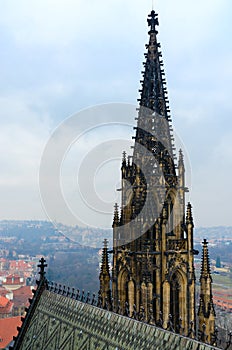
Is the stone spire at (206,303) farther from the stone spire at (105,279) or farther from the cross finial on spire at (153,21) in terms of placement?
the cross finial on spire at (153,21)

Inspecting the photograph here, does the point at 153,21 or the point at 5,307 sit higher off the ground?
the point at 153,21

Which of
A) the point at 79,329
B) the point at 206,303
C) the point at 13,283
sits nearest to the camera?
the point at 79,329

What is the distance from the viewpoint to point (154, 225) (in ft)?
71.1

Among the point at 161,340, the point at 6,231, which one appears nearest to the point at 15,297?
the point at 6,231

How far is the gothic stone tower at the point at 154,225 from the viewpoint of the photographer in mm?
21062

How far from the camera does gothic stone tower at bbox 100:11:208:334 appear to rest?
69.1 feet

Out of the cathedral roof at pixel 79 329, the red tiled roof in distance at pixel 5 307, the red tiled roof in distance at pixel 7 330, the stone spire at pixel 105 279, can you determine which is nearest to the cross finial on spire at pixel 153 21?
the stone spire at pixel 105 279

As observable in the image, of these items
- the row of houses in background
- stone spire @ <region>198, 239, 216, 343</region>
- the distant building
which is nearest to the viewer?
stone spire @ <region>198, 239, 216, 343</region>

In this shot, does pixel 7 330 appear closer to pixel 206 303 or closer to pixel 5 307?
pixel 5 307

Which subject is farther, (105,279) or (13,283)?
(13,283)

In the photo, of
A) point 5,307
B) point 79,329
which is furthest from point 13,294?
point 79,329

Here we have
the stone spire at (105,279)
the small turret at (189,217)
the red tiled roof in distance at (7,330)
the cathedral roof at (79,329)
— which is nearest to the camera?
the cathedral roof at (79,329)

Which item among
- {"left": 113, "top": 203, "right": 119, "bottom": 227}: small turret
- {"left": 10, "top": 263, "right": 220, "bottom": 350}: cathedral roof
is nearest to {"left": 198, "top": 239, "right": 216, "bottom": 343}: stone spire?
{"left": 113, "top": 203, "right": 119, "bottom": 227}: small turret

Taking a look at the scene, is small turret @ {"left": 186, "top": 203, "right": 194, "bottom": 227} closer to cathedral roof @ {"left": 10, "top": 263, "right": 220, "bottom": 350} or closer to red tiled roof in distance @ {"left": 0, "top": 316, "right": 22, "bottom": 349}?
cathedral roof @ {"left": 10, "top": 263, "right": 220, "bottom": 350}
